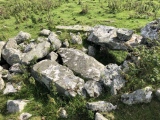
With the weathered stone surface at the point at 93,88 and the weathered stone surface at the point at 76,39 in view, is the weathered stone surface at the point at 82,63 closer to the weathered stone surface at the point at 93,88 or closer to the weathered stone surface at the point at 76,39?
the weathered stone surface at the point at 93,88

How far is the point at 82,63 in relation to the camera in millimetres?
17250

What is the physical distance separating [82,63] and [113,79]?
2957mm

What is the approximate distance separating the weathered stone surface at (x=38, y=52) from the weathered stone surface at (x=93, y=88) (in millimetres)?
4227

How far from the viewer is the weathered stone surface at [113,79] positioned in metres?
14.4

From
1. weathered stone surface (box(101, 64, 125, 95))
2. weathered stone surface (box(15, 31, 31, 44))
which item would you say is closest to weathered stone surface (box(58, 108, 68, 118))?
weathered stone surface (box(101, 64, 125, 95))

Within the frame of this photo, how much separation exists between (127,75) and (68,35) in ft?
23.2

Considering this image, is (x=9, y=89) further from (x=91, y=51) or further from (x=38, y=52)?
(x=91, y=51)

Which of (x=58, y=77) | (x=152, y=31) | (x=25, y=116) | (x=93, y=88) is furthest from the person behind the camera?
(x=152, y=31)

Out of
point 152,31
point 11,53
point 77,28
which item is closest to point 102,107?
point 152,31

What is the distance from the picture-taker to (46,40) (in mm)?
19328

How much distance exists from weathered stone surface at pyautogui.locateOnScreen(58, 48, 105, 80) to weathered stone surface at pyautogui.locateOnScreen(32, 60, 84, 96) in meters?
0.63

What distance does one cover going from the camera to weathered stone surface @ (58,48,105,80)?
53.8 ft

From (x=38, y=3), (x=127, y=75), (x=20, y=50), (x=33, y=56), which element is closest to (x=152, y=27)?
(x=127, y=75)

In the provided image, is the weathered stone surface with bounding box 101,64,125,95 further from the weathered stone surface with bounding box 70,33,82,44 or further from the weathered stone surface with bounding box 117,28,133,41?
the weathered stone surface with bounding box 70,33,82,44
